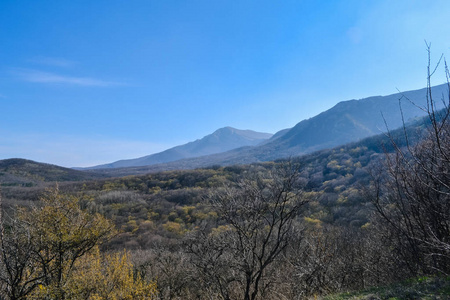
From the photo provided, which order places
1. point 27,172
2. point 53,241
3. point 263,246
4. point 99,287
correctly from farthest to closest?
point 27,172, point 99,287, point 53,241, point 263,246

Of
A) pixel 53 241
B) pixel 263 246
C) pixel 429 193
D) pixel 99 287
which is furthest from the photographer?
pixel 99 287

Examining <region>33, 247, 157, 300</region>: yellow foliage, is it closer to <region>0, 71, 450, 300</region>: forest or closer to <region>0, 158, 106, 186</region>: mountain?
<region>0, 71, 450, 300</region>: forest

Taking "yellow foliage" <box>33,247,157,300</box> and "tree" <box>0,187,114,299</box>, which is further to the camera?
"yellow foliage" <box>33,247,157,300</box>

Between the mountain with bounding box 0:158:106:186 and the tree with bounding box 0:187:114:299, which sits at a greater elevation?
the mountain with bounding box 0:158:106:186

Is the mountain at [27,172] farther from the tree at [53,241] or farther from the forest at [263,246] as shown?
the tree at [53,241]

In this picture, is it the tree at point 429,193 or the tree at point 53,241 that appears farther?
the tree at point 53,241

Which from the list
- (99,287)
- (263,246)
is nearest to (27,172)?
(99,287)

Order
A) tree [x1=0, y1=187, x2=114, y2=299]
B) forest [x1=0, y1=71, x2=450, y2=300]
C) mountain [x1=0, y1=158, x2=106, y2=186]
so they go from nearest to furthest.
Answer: forest [x1=0, y1=71, x2=450, y2=300], tree [x1=0, y1=187, x2=114, y2=299], mountain [x1=0, y1=158, x2=106, y2=186]

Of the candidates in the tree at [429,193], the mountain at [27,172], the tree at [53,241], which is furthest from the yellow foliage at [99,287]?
the mountain at [27,172]

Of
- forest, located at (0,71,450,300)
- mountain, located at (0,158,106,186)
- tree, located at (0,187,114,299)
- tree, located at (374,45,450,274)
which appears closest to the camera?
tree, located at (374,45,450,274)

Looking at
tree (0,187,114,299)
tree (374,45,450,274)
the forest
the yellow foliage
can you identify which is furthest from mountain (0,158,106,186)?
tree (374,45,450,274)

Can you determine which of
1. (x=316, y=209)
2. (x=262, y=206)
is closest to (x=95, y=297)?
(x=262, y=206)

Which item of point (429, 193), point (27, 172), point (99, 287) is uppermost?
point (27, 172)

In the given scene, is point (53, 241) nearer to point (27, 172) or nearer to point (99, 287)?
point (99, 287)
